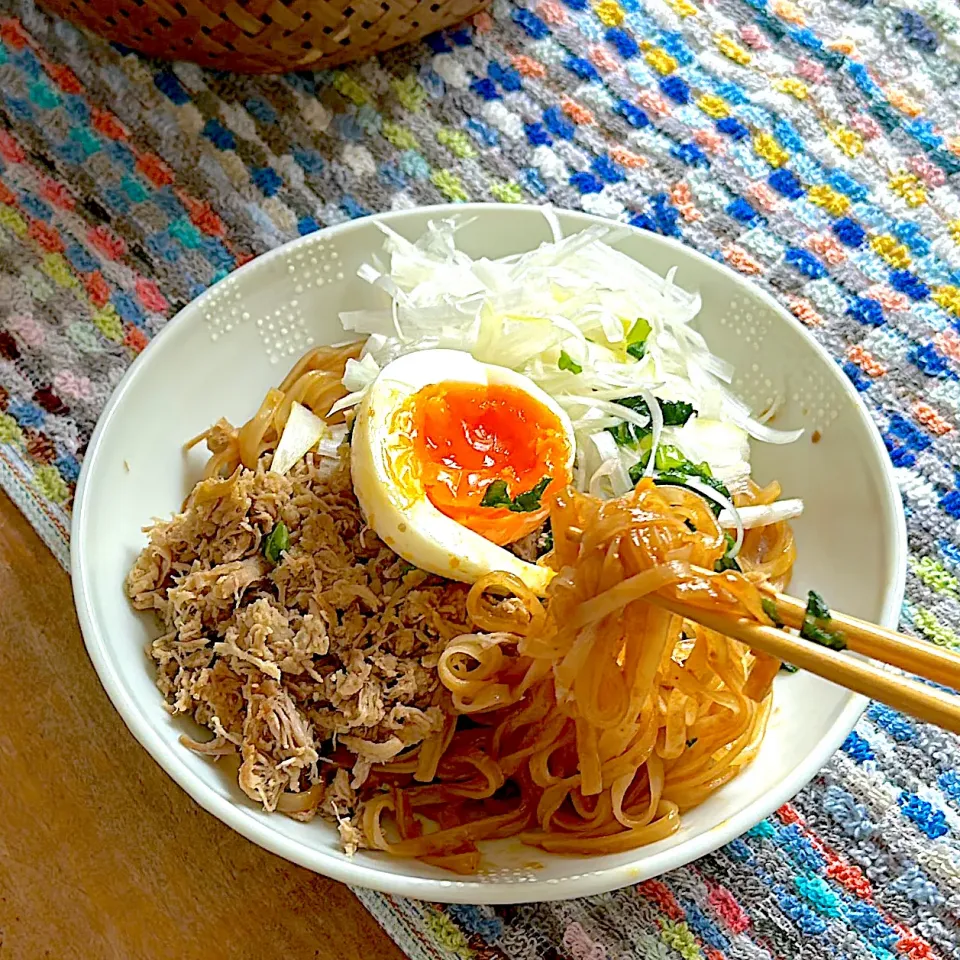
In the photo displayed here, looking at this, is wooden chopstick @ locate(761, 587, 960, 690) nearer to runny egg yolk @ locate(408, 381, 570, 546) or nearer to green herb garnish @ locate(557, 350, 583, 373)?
runny egg yolk @ locate(408, 381, 570, 546)

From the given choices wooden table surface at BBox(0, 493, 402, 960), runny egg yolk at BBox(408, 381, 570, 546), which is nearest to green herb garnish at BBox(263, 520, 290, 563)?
runny egg yolk at BBox(408, 381, 570, 546)

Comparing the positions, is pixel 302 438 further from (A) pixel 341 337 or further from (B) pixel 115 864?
(B) pixel 115 864

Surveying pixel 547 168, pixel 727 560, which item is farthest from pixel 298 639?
pixel 547 168

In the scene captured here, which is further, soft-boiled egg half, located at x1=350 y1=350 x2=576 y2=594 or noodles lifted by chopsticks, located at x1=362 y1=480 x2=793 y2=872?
soft-boiled egg half, located at x1=350 y1=350 x2=576 y2=594

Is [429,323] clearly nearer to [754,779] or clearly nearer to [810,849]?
[754,779]

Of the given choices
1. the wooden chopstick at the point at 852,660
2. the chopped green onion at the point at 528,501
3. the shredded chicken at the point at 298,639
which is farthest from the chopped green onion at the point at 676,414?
the wooden chopstick at the point at 852,660

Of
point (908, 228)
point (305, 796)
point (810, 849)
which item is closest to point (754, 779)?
point (810, 849)
